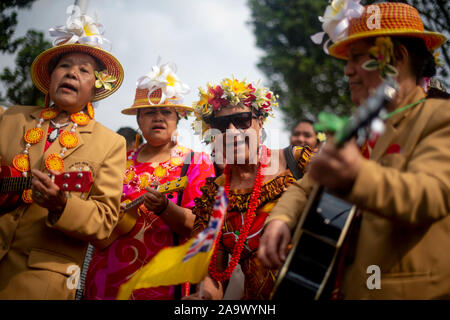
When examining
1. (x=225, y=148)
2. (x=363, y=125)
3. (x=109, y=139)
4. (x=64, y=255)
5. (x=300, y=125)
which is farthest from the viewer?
(x=300, y=125)

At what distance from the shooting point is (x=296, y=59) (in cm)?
1877

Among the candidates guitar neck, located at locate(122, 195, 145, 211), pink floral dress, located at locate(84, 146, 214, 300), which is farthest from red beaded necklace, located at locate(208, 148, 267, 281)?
guitar neck, located at locate(122, 195, 145, 211)

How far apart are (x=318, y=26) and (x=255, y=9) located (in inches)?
176

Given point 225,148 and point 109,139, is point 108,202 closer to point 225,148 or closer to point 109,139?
Result: point 109,139

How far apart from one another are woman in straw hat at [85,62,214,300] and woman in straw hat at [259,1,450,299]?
5.41 feet

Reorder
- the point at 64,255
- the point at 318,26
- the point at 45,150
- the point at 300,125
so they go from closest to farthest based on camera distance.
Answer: the point at 64,255
the point at 45,150
the point at 300,125
the point at 318,26

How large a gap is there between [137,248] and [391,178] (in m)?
2.75

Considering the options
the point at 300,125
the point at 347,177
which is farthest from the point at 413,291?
the point at 300,125

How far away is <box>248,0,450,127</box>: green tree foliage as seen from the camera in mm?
15391

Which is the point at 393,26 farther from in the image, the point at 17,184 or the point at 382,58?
the point at 17,184

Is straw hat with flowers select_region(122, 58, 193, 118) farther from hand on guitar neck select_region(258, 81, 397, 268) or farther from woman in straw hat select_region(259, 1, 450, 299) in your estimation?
hand on guitar neck select_region(258, 81, 397, 268)

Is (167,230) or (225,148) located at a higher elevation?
(225,148)

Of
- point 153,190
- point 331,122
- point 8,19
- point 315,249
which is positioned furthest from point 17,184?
point 8,19

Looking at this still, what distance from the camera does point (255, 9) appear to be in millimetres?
20047
